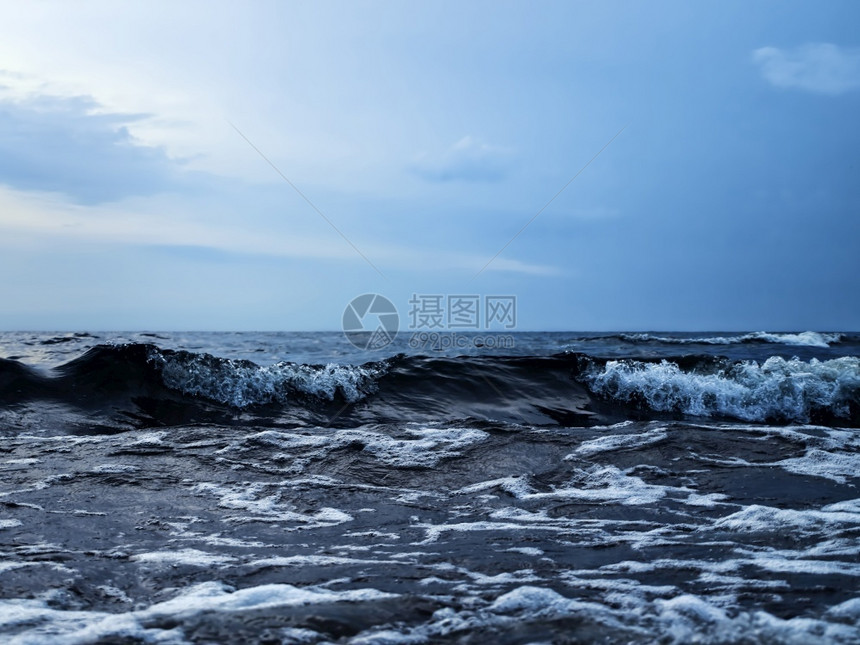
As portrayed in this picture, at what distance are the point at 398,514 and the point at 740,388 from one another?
733 centimetres

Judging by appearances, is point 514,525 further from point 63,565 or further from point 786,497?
point 63,565

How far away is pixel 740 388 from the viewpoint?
9516mm

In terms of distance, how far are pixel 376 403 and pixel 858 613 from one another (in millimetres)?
6945

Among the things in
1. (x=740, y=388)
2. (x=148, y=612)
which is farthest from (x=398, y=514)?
(x=740, y=388)

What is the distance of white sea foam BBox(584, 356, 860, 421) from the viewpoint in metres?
9.09

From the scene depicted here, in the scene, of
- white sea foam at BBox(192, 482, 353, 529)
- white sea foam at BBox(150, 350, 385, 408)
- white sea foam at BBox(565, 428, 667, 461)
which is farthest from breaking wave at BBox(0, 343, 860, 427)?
white sea foam at BBox(192, 482, 353, 529)

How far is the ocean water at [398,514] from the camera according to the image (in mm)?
2416

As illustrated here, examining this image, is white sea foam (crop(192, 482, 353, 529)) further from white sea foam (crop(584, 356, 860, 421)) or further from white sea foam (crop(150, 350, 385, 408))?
white sea foam (crop(584, 356, 860, 421))

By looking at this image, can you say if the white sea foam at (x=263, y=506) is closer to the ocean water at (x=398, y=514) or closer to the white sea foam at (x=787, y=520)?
the ocean water at (x=398, y=514)

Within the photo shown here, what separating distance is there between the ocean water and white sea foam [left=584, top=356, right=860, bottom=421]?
0.27ft

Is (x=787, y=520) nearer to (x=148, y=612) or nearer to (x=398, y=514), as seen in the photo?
(x=398, y=514)

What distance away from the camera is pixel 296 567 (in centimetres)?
302

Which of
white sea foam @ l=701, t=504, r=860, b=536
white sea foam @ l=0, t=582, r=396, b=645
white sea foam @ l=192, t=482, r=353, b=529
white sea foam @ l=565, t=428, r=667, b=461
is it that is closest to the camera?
white sea foam @ l=0, t=582, r=396, b=645

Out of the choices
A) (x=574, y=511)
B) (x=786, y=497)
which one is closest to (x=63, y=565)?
(x=574, y=511)
